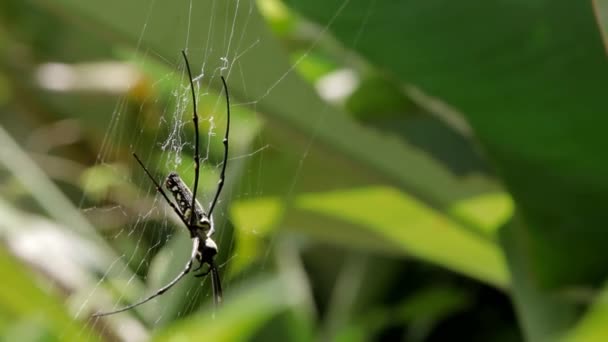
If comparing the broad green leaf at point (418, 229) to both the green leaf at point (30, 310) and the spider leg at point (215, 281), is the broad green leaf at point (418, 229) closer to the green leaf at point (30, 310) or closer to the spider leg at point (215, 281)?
the spider leg at point (215, 281)

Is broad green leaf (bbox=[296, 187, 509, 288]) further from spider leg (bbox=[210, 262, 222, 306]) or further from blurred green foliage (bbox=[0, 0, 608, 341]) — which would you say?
spider leg (bbox=[210, 262, 222, 306])

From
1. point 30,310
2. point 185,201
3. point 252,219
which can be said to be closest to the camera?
point 185,201

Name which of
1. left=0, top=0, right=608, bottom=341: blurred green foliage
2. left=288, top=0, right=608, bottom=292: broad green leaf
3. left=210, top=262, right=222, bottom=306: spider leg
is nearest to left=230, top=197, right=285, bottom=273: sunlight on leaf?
left=0, top=0, right=608, bottom=341: blurred green foliage

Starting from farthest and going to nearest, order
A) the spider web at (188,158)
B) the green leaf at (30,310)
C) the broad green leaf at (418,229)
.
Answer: the broad green leaf at (418,229) < the green leaf at (30,310) < the spider web at (188,158)

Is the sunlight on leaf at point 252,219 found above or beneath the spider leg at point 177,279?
above

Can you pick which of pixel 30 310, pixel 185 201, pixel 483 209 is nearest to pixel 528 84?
pixel 483 209

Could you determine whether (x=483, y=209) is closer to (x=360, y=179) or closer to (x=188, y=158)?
(x=360, y=179)

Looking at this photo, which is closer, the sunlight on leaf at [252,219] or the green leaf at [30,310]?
the green leaf at [30,310]

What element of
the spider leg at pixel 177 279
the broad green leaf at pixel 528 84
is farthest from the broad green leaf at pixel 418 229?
the spider leg at pixel 177 279

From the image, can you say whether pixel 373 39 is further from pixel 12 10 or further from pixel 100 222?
pixel 12 10
